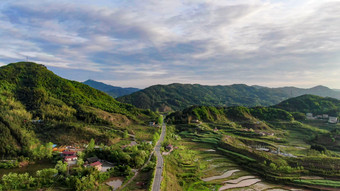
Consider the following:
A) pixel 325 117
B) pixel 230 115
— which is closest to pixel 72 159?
pixel 230 115

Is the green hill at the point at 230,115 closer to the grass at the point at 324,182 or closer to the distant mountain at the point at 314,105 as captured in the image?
the distant mountain at the point at 314,105

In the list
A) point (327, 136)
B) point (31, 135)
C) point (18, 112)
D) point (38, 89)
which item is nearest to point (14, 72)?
point (38, 89)

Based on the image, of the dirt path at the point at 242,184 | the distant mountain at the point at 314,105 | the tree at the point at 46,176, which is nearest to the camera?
the tree at the point at 46,176

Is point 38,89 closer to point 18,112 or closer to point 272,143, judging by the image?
point 18,112

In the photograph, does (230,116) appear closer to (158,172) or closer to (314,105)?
(314,105)

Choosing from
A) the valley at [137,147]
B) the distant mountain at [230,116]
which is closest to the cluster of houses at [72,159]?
the valley at [137,147]

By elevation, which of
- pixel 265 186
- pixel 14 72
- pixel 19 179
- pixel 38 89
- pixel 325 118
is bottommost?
pixel 265 186
